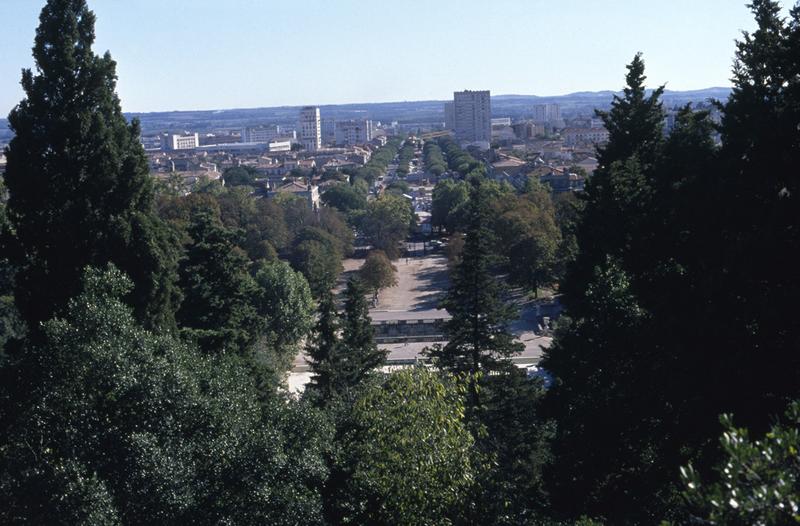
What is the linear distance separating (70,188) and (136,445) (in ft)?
10.9

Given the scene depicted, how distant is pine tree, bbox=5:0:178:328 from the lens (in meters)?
7.47

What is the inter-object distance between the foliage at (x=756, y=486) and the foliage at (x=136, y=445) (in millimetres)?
3151

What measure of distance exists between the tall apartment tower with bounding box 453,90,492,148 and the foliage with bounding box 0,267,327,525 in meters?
99.7

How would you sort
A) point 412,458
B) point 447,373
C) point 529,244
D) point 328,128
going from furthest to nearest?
point 328,128 < point 529,244 < point 447,373 < point 412,458

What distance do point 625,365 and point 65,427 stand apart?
12.6 ft

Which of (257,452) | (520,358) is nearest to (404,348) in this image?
(520,358)

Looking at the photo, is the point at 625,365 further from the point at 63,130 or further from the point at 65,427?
the point at 63,130

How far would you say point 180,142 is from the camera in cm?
11294

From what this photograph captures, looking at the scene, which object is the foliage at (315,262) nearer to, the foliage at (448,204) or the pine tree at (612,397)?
the foliage at (448,204)

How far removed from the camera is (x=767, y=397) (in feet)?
15.7

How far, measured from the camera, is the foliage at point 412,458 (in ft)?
17.4

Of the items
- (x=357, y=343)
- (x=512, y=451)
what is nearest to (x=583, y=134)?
(x=357, y=343)

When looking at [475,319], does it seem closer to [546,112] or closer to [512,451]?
[512,451]

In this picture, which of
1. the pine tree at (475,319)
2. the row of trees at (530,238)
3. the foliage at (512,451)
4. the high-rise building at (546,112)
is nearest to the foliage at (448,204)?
the row of trees at (530,238)
